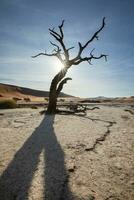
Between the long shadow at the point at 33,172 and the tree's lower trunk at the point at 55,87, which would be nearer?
the long shadow at the point at 33,172

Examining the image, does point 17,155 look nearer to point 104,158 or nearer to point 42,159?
point 42,159

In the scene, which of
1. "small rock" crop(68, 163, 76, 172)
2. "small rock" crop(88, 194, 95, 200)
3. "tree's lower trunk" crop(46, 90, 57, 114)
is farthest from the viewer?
"tree's lower trunk" crop(46, 90, 57, 114)

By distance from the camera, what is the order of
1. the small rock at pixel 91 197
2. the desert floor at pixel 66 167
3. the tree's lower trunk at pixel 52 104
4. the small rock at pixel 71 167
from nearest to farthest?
the small rock at pixel 91 197 < the desert floor at pixel 66 167 < the small rock at pixel 71 167 < the tree's lower trunk at pixel 52 104

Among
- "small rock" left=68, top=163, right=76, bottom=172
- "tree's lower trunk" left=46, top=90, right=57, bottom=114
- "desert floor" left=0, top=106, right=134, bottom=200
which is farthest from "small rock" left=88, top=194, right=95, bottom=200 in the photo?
"tree's lower trunk" left=46, top=90, right=57, bottom=114

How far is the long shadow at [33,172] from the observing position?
364 cm

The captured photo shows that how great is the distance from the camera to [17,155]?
5414 millimetres

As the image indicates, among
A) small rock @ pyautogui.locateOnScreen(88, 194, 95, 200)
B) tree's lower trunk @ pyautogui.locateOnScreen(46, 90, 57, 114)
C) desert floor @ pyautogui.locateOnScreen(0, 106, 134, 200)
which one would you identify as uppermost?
tree's lower trunk @ pyautogui.locateOnScreen(46, 90, 57, 114)

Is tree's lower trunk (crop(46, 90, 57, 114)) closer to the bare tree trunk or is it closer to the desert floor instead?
the bare tree trunk

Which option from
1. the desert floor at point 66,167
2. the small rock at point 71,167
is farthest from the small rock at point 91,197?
the small rock at point 71,167

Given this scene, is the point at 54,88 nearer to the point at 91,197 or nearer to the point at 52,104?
the point at 52,104

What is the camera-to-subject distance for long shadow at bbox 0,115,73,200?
364cm

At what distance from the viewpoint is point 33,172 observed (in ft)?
14.5

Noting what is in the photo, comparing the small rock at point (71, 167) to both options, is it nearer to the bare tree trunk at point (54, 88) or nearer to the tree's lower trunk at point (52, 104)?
the tree's lower trunk at point (52, 104)

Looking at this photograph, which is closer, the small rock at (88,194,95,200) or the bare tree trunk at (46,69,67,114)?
the small rock at (88,194,95,200)
